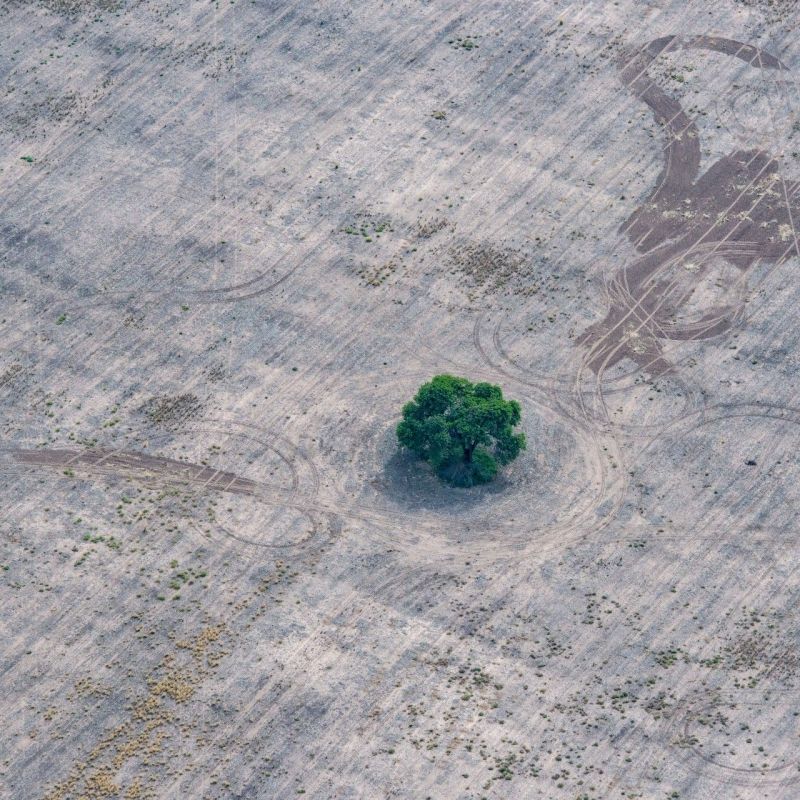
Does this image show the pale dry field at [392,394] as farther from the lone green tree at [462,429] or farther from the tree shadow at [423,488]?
the lone green tree at [462,429]

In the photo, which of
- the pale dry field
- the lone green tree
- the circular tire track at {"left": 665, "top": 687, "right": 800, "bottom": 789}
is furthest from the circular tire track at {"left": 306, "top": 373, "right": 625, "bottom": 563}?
the circular tire track at {"left": 665, "top": 687, "right": 800, "bottom": 789}

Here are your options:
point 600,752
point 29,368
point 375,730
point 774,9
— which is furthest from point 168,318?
point 774,9

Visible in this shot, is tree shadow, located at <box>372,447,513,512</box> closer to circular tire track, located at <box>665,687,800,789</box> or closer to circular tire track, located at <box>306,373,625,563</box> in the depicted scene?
circular tire track, located at <box>306,373,625,563</box>

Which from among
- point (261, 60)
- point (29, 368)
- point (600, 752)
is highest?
point (261, 60)

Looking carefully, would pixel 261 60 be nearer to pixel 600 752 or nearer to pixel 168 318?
pixel 168 318

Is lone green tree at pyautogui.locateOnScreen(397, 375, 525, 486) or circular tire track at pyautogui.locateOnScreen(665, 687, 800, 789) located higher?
lone green tree at pyautogui.locateOnScreen(397, 375, 525, 486)

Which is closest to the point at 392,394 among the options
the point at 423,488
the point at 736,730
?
the point at 423,488
